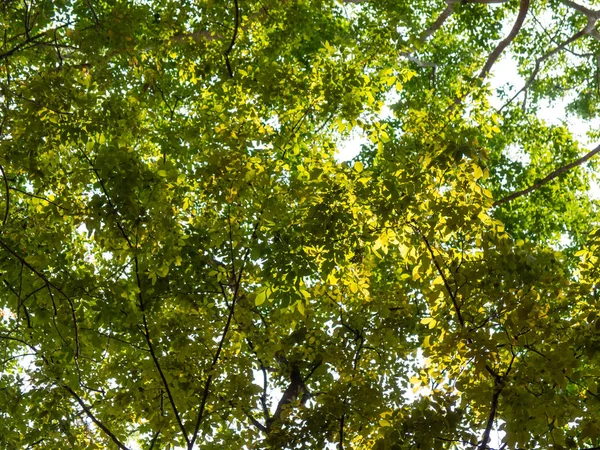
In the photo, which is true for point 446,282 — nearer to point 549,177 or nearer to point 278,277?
point 278,277

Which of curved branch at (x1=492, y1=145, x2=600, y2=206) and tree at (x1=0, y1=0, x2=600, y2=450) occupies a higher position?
curved branch at (x1=492, y1=145, x2=600, y2=206)

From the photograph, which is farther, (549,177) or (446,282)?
(549,177)

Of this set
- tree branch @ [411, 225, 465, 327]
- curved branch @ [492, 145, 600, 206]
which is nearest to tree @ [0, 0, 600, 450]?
tree branch @ [411, 225, 465, 327]

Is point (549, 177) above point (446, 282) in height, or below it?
above

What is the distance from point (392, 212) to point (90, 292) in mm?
2107

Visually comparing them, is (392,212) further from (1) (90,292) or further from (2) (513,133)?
(2) (513,133)

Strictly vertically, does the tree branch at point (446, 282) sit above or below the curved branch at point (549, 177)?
below

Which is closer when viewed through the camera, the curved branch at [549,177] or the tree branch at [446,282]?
the tree branch at [446,282]

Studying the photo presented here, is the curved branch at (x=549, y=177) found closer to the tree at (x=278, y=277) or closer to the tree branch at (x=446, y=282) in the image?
A: the tree at (x=278, y=277)

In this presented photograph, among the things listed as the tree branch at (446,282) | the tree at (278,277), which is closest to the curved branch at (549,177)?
the tree at (278,277)

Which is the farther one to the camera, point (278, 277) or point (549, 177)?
point (549, 177)

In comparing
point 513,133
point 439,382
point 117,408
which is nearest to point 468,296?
point 439,382

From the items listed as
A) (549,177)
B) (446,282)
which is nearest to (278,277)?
(446,282)

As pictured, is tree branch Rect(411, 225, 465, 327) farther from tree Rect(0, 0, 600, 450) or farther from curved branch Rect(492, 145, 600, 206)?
curved branch Rect(492, 145, 600, 206)
